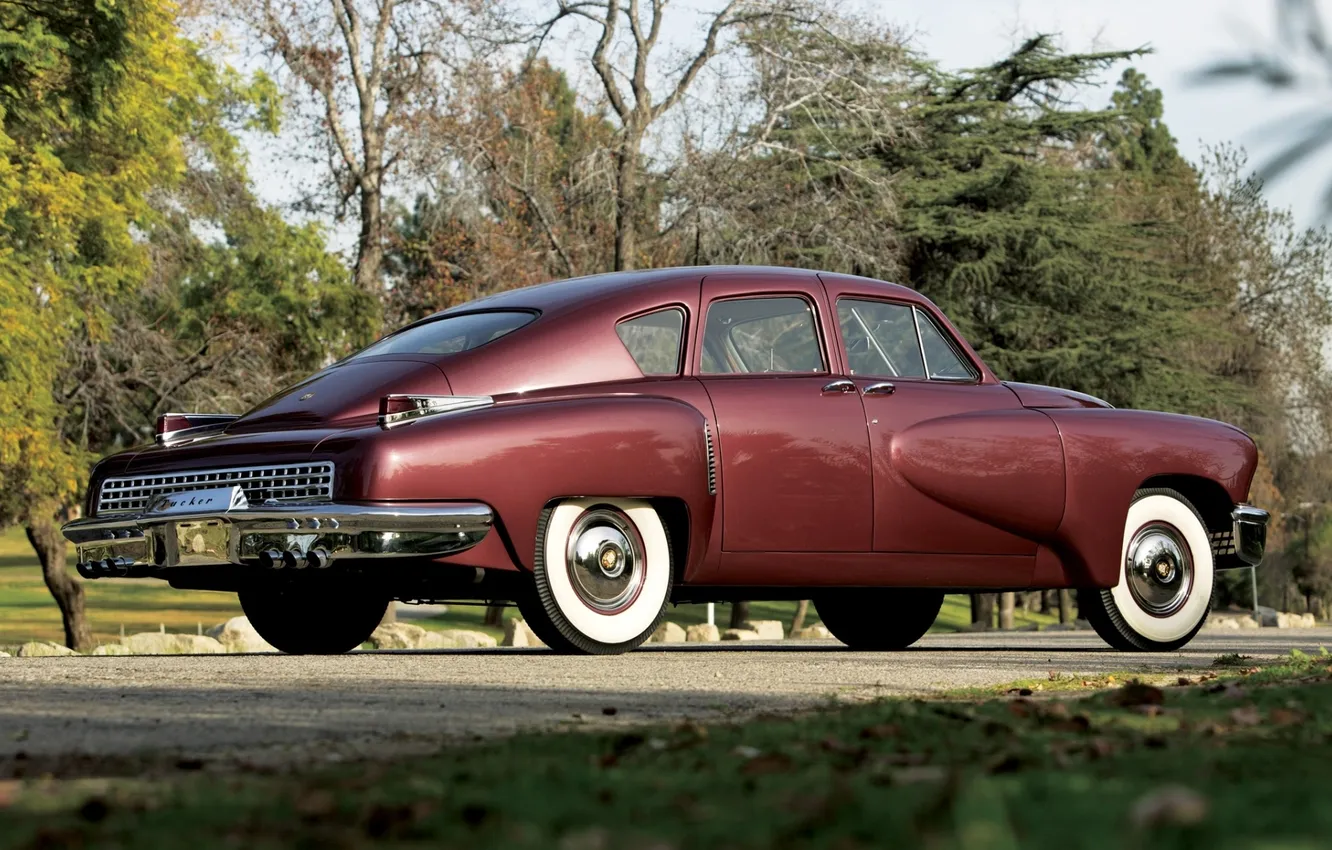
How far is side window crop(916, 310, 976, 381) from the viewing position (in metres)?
9.37

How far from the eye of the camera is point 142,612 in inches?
1673

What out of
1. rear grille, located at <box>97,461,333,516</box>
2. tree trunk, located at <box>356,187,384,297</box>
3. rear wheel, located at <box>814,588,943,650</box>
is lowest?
rear wheel, located at <box>814,588,943,650</box>

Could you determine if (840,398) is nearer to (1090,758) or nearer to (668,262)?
(1090,758)

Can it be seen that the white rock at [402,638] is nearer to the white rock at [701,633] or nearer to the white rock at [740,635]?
the white rock at [701,633]

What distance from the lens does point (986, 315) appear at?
115 ft

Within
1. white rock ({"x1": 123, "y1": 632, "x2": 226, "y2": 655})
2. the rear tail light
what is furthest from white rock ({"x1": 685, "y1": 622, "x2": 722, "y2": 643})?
the rear tail light

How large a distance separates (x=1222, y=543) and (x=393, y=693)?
5466 mm

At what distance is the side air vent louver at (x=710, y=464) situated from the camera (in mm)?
8086

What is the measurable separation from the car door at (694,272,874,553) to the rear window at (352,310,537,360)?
0.89 metres

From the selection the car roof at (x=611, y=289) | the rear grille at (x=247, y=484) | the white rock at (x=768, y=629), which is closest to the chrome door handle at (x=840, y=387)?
the car roof at (x=611, y=289)

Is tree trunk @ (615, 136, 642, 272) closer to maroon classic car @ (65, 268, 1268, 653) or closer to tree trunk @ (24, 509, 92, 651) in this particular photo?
tree trunk @ (24, 509, 92, 651)

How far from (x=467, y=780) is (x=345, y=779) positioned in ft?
0.87

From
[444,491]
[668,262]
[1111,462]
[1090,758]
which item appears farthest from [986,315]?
[1090,758]

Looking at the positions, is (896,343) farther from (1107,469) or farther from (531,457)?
(531,457)
